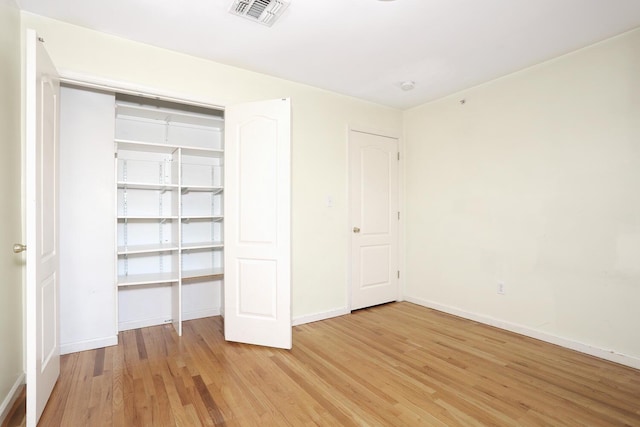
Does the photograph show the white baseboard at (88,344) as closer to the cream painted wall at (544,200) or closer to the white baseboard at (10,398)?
the white baseboard at (10,398)

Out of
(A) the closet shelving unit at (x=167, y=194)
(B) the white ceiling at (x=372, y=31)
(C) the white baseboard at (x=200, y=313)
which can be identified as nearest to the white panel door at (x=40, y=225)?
(B) the white ceiling at (x=372, y=31)

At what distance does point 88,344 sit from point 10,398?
2.57 ft

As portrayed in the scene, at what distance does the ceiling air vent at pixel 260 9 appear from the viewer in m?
2.12

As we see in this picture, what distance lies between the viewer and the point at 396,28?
7.90ft

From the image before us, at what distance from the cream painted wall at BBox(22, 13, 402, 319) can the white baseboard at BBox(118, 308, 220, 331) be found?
108cm

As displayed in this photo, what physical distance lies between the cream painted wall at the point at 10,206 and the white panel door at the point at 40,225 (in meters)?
0.20

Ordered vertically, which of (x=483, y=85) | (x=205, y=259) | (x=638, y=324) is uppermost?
(x=483, y=85)

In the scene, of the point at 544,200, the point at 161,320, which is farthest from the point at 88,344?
→ the point at 544,200

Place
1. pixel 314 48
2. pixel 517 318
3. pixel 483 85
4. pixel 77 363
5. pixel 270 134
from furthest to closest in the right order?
pixel 483 85 < pixel 517 318 < pixel 270 134 < pixel 314 48 < pixel 77 363

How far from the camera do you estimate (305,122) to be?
11.5 ft

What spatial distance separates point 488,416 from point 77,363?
297 centimetres

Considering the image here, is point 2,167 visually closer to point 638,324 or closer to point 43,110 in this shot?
point 43,110

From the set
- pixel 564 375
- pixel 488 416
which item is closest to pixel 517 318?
pixel 564 375

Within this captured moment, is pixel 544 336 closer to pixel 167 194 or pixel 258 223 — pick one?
pixel 258 223
